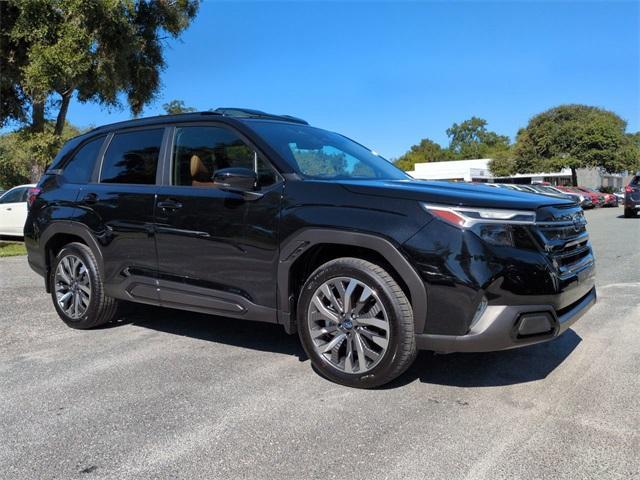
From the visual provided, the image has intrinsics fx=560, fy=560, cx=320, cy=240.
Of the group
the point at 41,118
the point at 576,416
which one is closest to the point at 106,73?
the point at 41,118

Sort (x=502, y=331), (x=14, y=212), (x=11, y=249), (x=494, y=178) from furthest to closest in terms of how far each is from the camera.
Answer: (x=494, y=178) → (x=14, y=212) → (x=11, y=249) → (x=502, y=331)

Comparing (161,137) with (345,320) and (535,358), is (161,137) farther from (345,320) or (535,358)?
(535,358)

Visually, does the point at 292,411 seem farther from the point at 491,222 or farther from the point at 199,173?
the point at 199,173

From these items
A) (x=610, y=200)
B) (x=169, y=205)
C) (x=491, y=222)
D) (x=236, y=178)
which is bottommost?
(x=610, y=200)

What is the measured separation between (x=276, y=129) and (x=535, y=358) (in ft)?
8.81

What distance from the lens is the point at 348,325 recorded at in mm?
3639

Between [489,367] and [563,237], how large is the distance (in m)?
1.12

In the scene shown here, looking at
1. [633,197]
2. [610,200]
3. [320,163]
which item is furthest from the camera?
[610,200]

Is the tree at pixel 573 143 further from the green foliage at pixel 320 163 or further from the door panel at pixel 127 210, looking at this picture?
the door panel at pixel 127 210

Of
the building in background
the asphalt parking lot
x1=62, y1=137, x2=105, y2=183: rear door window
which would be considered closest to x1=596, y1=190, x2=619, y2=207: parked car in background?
the building in background

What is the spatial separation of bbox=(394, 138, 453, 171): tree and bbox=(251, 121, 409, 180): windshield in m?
119

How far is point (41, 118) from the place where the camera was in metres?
15.6

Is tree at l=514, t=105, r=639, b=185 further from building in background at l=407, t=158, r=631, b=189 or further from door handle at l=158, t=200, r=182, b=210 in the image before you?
door handle at l=158, t=200, r=182, b=210

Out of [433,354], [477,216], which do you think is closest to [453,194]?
[477,216]
